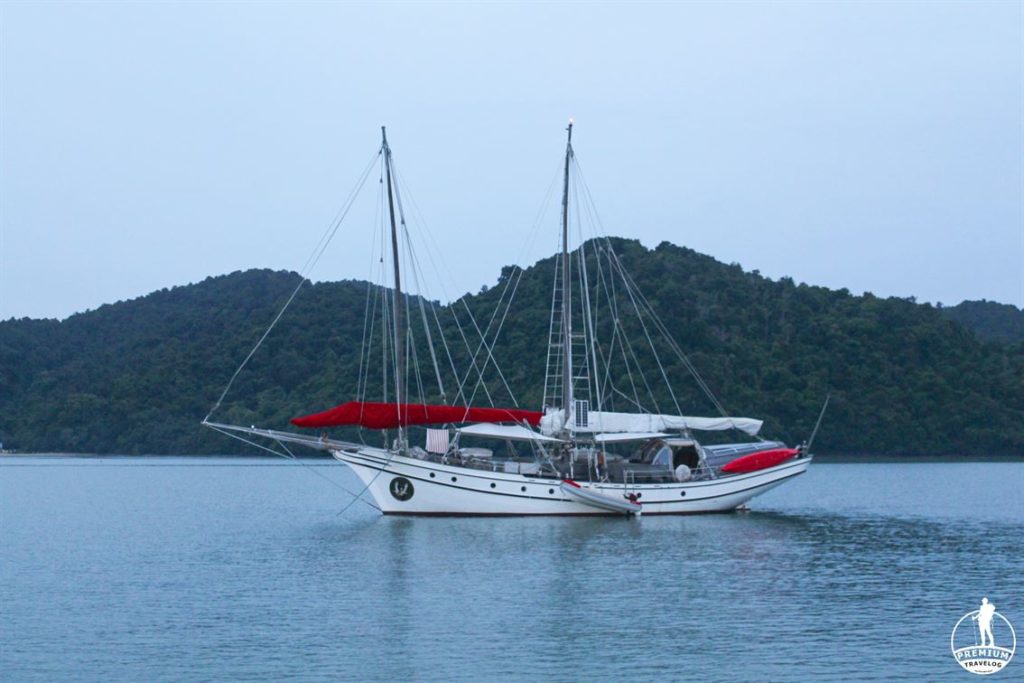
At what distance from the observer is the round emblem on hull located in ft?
138

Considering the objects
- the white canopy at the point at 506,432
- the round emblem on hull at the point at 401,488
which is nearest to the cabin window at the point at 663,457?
the white canopy at the point at 506,432

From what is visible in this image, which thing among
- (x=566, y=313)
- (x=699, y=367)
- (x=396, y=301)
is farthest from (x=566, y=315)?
(x=699, y=367)

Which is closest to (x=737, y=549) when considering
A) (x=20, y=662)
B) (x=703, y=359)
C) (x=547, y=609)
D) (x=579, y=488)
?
(x=579, y=488)

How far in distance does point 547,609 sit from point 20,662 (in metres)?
9.82

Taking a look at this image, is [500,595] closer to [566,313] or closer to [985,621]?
[985,621]

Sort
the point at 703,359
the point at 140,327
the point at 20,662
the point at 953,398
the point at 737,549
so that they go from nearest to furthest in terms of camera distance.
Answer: the point at 20,662, the point at 737,549, the point at 703,359, the point at 953,398, the point at 140,327

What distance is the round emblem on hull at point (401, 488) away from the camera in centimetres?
4194

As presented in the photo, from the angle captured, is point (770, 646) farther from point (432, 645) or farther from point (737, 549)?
point (737, 549)

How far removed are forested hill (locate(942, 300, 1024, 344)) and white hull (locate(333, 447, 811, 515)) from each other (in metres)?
Result: 104

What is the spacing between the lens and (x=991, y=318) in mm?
143250

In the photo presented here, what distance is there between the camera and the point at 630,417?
4462 cm

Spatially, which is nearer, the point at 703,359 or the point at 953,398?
the point at 703,359

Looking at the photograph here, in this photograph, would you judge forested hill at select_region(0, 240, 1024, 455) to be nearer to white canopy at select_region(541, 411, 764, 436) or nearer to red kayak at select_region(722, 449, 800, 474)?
white canopy at select_region(541, 411, 764, 436)

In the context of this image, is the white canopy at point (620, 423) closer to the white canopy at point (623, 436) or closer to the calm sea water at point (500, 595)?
the white canopy at point (623, 436)
